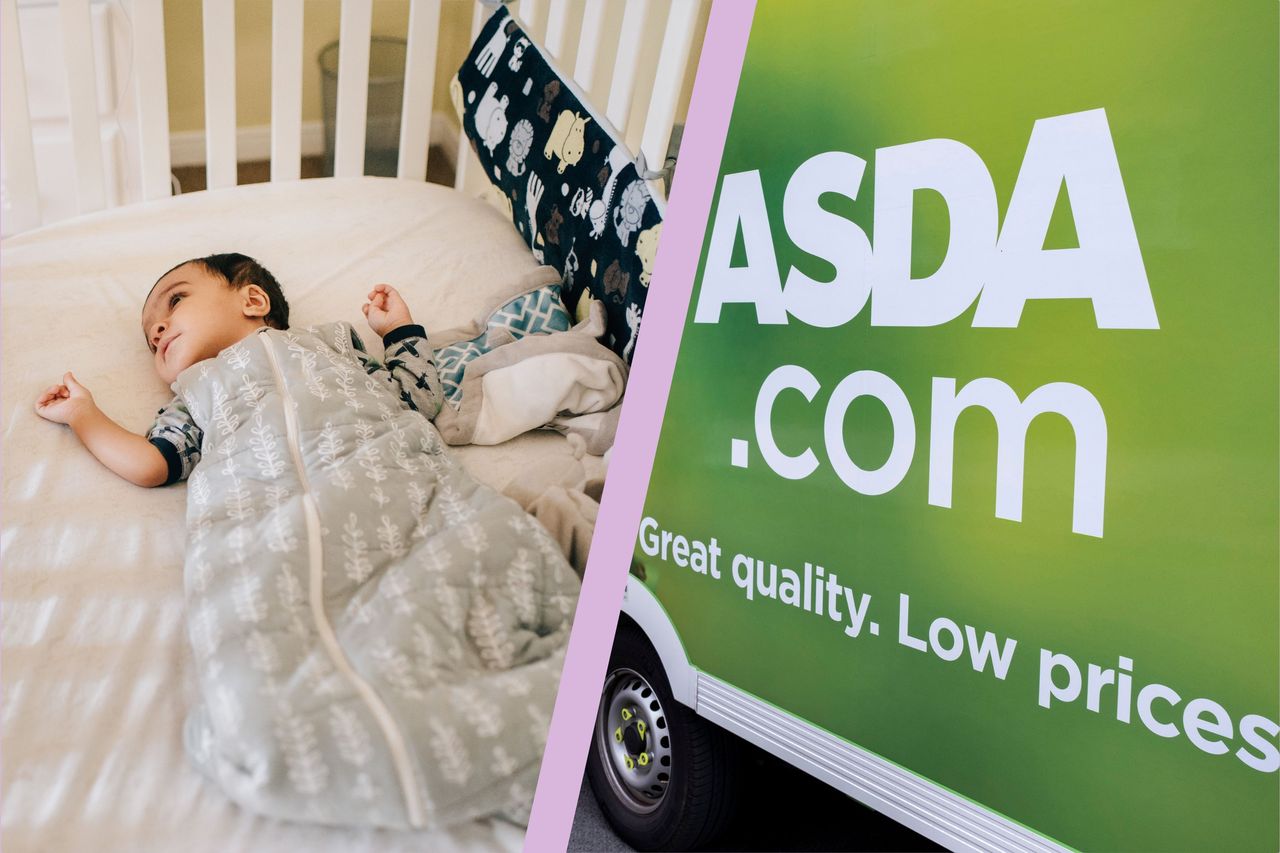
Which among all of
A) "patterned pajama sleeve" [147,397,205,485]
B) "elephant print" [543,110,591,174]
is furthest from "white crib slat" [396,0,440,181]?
"patterned pajama sleeve" [147,397,205,485]

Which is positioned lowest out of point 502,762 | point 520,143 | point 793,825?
point 793,825

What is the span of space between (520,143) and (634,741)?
90 centimetres

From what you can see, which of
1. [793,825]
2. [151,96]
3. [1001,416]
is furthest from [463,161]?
[793,825]

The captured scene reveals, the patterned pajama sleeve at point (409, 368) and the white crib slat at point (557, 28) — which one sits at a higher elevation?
the white crib slat at point (557, 28)

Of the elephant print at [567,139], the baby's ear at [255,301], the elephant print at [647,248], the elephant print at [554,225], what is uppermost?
the elephant print at [567,139]

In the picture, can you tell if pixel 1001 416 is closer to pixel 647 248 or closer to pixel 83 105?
pixel 647 248

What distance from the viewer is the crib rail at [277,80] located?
0.67 metres

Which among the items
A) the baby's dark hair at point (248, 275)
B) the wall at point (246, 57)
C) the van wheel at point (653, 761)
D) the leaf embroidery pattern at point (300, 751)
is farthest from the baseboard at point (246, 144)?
the van wheel at point (653, 761)

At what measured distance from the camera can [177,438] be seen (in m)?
0.58

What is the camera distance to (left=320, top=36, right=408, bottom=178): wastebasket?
753 mm

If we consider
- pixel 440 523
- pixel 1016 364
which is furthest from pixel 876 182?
pixel 440 523

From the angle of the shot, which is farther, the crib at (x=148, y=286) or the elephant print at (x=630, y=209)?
the elephant print at (x=630, y=209)

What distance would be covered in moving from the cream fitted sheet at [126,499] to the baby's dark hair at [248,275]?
1 cm

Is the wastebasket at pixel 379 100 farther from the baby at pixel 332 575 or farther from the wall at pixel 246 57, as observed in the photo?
the baby at pixel 332 575
